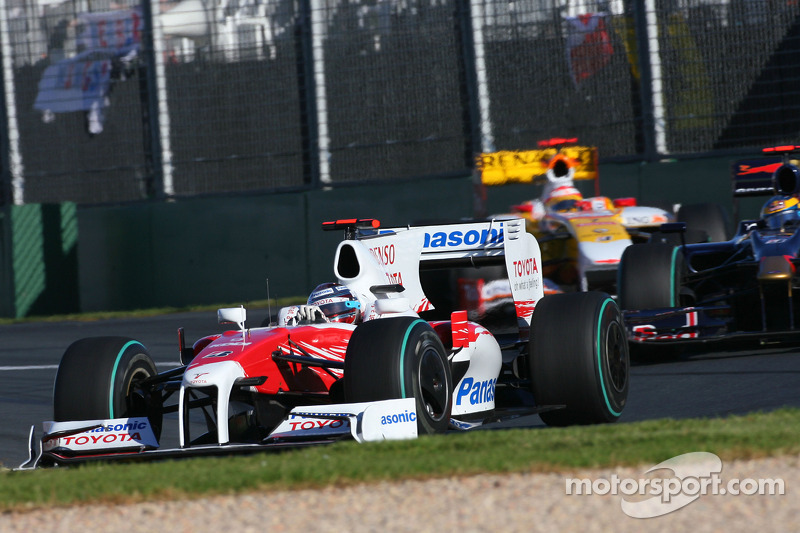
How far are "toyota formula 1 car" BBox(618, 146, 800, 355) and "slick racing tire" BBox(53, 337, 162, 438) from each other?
417 cm

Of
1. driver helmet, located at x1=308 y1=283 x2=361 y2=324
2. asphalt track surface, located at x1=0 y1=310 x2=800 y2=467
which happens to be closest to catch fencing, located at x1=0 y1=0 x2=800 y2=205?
asphalt track surface, located at x1=0 y1=310 x2=800 y2=467

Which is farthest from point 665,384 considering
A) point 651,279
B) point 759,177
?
point 759,177

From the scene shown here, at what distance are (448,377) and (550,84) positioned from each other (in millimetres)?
9766

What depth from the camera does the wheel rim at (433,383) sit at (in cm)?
578

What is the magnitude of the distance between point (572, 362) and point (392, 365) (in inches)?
49.8

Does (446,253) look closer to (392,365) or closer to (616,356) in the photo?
(616,356)

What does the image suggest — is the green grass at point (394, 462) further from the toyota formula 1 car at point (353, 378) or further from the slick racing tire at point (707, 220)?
the slick racing tire at point (707, 220)

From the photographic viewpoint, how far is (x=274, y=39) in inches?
653

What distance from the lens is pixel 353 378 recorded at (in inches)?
220

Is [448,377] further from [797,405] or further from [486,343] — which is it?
[797,405]

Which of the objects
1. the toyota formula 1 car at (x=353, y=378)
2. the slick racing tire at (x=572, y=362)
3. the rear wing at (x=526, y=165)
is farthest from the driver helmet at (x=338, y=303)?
the rear wing at (x=526, y=165)

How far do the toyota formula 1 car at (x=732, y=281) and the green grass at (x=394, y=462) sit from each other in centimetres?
337

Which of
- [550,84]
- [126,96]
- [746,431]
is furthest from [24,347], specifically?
[746,431]

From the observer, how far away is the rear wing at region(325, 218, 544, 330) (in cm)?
733
